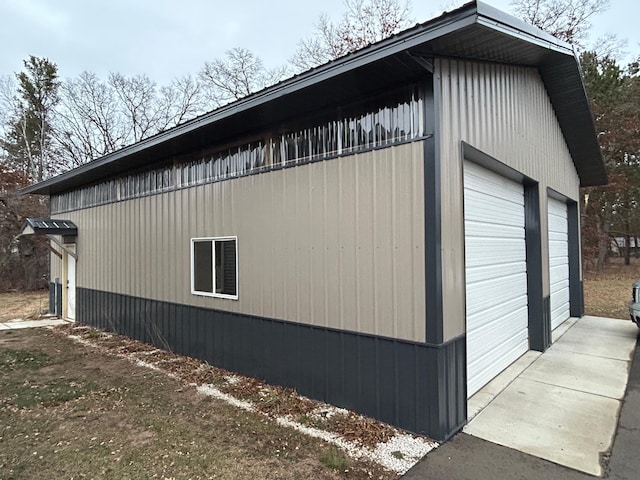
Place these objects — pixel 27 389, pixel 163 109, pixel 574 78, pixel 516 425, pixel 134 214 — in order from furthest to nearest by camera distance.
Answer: pixel 163 109 < pixel 134 214 < pixel 574 78 < pixel 27 389 < pixel 516 425

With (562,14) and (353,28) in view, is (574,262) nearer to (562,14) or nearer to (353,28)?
(562,14)

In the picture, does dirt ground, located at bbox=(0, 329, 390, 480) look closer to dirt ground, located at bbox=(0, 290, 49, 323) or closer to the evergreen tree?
dirt ground, located at bbox=(0, 290, 49, 323)

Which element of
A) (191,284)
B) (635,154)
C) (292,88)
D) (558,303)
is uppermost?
(635,154)

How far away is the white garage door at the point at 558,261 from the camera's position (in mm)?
7539

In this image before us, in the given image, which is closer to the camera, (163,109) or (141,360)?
(141,360)

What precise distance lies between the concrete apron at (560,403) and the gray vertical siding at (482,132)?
102 cm

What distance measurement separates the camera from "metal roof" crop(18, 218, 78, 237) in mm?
8992

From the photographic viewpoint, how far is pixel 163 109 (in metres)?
21.4

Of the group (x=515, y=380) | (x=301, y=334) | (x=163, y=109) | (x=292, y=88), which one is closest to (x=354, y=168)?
(x=292, y=88)

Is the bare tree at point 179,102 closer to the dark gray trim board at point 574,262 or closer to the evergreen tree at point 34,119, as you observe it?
the evergreen tree at point 34,119

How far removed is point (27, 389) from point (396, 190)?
17.3ft

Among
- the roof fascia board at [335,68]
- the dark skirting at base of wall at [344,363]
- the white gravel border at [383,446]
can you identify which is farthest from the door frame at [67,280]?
the white gravel border at [383,446]

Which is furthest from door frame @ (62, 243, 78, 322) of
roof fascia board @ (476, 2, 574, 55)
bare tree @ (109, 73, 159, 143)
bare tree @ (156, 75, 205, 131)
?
bare tree @ (109, 73, 159, 143)

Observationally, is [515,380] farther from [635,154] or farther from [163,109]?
[163,109]
